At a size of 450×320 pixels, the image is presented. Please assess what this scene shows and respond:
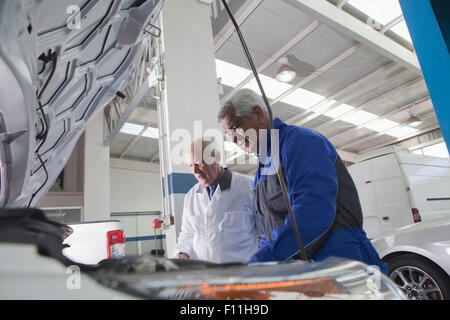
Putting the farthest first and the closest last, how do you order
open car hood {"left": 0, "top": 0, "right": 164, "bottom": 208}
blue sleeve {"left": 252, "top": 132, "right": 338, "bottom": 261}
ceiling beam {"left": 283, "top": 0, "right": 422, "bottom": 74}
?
ceiling beam {"left": 283, "top": 0, "right": 422, "bottom": 74}, blue sleeve {"left": 252, "top": 132, "right": 338, "bottom": 261}, open car hood {"left": 0, "top": 0, "right": 164, "bottom": 208}

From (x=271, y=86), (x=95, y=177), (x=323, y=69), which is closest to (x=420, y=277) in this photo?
(x=323, y=69)

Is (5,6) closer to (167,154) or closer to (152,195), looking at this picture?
(167,154)

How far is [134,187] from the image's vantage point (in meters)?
11.5

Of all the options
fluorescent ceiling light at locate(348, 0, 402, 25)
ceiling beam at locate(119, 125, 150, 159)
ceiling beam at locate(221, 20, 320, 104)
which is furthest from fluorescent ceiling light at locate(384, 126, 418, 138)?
ceiling beam at locate(119, 125, 150, 159)

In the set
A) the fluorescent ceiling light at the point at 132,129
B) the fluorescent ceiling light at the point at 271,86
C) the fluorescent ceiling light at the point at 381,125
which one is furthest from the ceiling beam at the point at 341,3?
the fluorescent ceiling light at the point at 381,125

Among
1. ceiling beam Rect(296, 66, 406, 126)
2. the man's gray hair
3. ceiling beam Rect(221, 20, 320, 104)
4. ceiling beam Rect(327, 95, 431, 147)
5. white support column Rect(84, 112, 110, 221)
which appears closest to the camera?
the man's gray hair

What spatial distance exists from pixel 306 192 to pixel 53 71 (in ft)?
3.11

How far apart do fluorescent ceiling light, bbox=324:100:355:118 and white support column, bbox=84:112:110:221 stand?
6616 mm

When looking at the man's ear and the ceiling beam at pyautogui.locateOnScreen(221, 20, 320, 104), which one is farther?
the ceiling beam at pyautogui.locateOnScreen(221, 20, 320, 104)

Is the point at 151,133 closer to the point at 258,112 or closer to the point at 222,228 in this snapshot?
the point at 222,228

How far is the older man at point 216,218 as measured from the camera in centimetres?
A: 199

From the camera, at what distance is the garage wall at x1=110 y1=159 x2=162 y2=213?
11070 mm

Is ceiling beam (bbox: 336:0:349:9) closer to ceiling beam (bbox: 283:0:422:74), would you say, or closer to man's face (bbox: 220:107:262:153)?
ceiling beam (bbox: 283:0:422:74)
